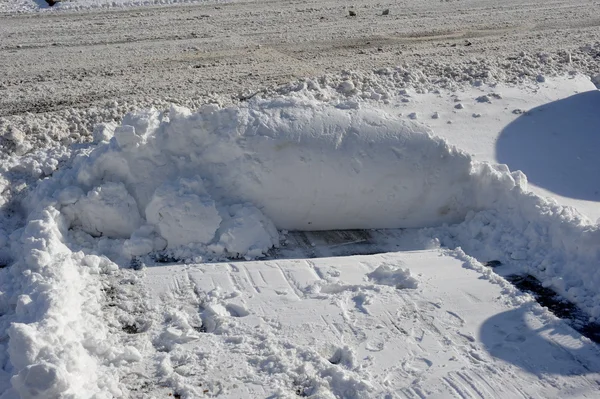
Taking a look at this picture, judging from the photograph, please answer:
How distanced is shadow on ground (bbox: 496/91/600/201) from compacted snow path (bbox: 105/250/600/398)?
1.64 meters

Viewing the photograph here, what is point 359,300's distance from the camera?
4844 mm

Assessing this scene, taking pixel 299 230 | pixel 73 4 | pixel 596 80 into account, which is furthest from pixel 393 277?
pixel 73 4

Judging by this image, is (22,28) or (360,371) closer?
(360,371)

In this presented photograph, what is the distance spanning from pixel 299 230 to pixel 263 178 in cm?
54

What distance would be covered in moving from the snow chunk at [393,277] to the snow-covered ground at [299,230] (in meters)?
0.01

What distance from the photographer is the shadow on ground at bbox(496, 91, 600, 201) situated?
A: 6.43 meters

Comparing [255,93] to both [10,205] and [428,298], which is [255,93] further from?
[428,298]

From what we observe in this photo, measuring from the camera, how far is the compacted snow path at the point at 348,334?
4078 millimetres

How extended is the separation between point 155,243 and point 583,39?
23.5 ft

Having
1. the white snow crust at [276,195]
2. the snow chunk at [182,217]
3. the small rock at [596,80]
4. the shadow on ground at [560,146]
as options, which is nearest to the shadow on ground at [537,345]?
the white snow crust at [276,195]

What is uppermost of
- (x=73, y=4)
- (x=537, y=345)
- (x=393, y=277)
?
(x=73, y=4)

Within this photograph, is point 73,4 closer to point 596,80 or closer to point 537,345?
point 596,80

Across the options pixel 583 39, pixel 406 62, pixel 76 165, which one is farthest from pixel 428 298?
pixel 583 39

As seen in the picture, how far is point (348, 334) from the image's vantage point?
4512 mm
